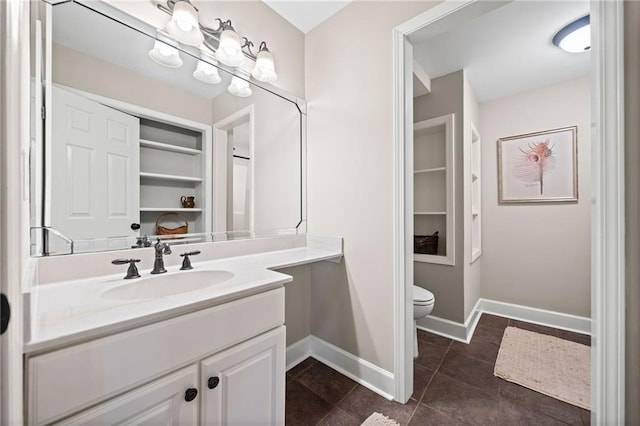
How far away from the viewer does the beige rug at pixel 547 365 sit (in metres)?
1.50

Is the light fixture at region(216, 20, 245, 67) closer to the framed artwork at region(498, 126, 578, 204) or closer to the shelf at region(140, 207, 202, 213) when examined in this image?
the shelf at region(140, 207, 202, 213)

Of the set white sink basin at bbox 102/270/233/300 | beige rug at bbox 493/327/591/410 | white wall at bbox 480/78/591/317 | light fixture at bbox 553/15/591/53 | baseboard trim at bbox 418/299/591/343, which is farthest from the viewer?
white wall at bbox 480/78/591/317

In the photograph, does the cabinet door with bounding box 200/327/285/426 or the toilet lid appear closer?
the cabinet door with bounding box 200/327/285/426

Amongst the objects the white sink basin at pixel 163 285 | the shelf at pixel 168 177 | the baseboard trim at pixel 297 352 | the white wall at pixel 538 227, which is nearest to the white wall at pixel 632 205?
the white sink basin at pixel 163 285

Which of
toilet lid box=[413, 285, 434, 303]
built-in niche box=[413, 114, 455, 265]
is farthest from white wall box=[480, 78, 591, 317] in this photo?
toilet lid box=[413, 285, 434, 303]

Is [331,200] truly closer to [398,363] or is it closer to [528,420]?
[398,363]

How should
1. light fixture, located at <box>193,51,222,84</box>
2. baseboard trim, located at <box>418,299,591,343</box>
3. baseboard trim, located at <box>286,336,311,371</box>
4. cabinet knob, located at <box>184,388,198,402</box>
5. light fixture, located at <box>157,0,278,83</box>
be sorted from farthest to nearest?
baseboard trim, located at <box>418,299,591,343</box> < baseboard trim, located at <box>286,336,311,371</box> < light fixture, located at <box>193,51,222,84</box> < light fixture, located at <box>157,0,278,83</box> < cabinet knob, located at <box>184,388,198,402</box>

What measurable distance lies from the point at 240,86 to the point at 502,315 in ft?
10.6

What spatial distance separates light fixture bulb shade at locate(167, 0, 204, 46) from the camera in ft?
3.88

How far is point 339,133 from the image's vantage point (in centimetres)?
171

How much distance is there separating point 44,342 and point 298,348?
1.52 metres

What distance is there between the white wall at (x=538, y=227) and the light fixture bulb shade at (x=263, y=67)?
247 cm

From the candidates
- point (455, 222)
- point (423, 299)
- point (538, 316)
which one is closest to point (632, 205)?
point (423, 299)

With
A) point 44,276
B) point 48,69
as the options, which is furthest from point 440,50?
point 44,276
